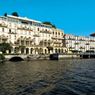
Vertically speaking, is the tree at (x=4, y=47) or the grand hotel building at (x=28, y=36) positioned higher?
the grand hotel building at (x=28, y=36)

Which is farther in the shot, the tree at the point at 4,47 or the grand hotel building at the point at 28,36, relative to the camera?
the grand hotel building at the point at 28,36

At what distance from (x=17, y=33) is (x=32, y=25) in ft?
49.9

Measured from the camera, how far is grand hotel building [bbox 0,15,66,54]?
462ft

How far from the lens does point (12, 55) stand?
393 ft

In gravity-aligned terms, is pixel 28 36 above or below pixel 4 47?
above

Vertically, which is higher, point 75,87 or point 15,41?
point 15,41

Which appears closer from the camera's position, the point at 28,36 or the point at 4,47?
the point at 4,47

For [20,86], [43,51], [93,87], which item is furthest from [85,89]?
[43,51]

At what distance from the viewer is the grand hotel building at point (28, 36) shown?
141 m

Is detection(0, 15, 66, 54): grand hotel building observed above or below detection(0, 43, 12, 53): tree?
above

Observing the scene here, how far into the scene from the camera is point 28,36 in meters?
154

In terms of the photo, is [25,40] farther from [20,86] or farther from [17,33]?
[20,86]

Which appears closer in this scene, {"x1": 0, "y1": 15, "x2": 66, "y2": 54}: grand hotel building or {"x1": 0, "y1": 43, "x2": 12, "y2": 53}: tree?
{"x1": 0, "y1": 43, "x2": 12, "y2": 53}: tree

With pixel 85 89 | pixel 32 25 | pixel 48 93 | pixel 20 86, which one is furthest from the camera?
pixel 32 25
